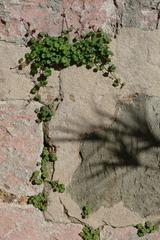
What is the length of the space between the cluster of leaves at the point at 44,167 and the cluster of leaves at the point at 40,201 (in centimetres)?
7

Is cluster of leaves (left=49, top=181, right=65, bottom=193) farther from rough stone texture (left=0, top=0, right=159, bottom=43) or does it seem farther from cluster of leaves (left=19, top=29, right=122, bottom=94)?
rough stone texture (left=0, top=0, right=159, bottom=43)

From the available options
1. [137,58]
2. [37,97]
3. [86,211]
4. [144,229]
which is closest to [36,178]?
[86,211]

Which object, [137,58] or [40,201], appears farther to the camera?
[40,201]

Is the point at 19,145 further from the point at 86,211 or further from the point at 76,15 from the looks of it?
the point at 76,15

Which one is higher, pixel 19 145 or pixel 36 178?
→ pixel 19 145

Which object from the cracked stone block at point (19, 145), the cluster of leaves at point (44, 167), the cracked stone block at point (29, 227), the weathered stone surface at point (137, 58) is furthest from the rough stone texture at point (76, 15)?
the cracked stone block at point (29, 227)

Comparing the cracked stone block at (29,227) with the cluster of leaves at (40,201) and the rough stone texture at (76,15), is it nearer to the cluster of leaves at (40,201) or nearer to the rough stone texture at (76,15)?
the cluster of leaves at (40,201)

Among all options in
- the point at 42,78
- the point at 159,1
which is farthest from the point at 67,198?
the point at 159,1

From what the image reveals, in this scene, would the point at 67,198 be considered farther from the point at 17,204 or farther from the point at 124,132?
the point at 124,132

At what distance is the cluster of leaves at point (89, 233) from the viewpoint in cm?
304

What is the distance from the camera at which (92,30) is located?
9.37 ft

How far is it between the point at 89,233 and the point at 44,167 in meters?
0.46

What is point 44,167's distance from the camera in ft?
Answer: 9.71

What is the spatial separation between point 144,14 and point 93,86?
466 millimetres
